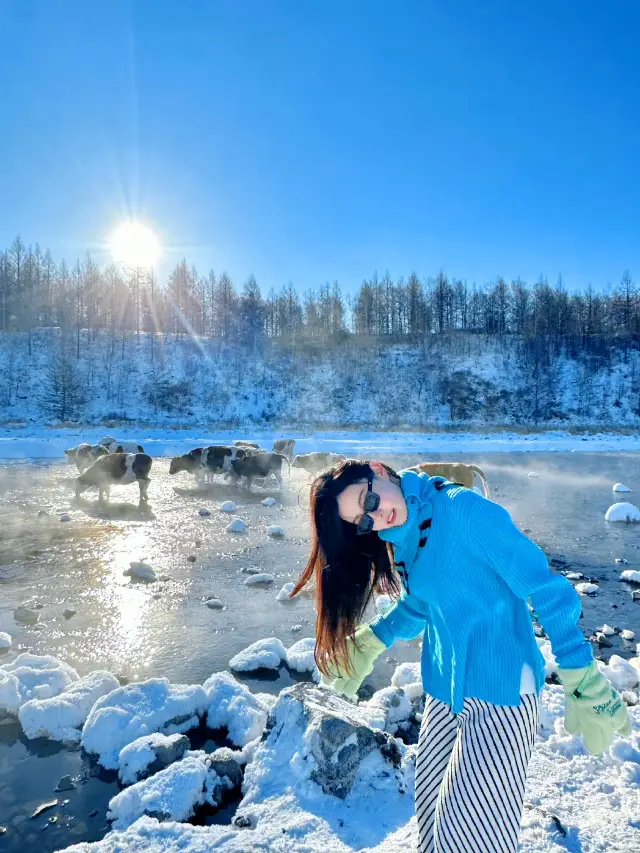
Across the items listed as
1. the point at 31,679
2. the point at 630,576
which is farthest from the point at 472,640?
the point at 630,576

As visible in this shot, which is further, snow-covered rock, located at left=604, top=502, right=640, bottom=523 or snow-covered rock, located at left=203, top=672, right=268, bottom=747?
snow-covered rock, located at left=604, top=502, right=640, bottom=523

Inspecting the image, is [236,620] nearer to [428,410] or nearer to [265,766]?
[265,766]

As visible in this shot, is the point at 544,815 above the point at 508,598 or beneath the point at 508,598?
beneath

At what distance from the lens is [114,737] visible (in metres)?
3.44

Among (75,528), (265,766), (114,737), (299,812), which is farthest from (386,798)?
(75,528)

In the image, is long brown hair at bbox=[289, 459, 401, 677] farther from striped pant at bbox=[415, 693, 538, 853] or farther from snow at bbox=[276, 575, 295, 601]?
snow at bbox=[276, 575, 295, 601]

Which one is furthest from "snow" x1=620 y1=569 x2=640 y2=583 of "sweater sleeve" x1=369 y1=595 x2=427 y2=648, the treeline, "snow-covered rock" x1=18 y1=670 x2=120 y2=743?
the treeline

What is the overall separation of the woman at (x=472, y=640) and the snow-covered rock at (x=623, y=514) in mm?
9814

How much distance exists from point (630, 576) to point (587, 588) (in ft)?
3.08

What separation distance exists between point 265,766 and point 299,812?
17.3 inches

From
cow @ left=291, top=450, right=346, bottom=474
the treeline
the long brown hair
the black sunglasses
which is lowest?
cow @ left=291, top=450, right=346, bottom=474

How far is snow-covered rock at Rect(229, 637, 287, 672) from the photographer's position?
454 cm

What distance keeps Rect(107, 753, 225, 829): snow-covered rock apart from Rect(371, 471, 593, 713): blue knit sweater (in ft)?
6.17

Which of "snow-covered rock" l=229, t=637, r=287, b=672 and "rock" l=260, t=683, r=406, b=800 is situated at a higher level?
"rock" l=260, t=683, r=406, b=800
